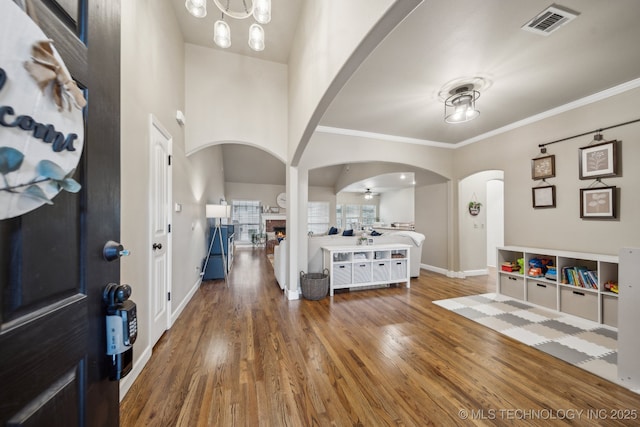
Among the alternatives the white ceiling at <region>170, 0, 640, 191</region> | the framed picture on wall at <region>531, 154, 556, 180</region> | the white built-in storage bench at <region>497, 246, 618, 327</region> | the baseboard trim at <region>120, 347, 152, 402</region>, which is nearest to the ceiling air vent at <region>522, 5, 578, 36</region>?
the white ceiling at <region>170, 0, 640, 191</region>

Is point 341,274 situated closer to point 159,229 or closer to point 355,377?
point 355,377

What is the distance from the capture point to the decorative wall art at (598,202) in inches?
111

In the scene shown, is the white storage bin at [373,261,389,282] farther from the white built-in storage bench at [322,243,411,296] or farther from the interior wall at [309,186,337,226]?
the interior wall at [309,186,337,226]

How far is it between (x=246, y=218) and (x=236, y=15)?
811 centimetres

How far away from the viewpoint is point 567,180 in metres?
3.27

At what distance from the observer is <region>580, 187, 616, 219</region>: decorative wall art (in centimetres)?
283

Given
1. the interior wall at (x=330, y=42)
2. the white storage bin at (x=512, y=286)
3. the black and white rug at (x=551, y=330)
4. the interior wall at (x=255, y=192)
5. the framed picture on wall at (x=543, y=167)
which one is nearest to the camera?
the interior wall at (x=330, y=42)

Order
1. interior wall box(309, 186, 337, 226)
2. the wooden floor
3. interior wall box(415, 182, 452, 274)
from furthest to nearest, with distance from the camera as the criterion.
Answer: interior wall box(309, 186, 337, 226), interior wall box(415, 182, 452, 274), the wooden floor

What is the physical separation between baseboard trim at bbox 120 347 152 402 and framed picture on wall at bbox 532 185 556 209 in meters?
5.11

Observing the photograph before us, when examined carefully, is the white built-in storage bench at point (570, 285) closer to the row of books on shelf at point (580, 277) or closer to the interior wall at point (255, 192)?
the row of books on shelf at point (580, 277)

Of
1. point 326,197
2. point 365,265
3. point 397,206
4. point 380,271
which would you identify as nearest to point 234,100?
point 365,265

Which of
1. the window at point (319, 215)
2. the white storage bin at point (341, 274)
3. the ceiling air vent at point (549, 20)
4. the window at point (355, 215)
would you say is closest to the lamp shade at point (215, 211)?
the white storage bin at point (341, 274)

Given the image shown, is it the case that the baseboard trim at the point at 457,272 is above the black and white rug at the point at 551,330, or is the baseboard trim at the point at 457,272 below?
above

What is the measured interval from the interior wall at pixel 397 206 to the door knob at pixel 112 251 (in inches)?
397
